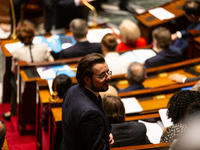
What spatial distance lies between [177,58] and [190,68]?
0.23 metres

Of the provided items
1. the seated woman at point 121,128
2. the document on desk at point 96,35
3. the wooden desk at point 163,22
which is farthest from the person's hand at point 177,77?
the wooden desk at point 163,22

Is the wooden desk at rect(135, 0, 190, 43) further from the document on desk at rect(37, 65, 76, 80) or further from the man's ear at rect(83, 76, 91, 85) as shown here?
the man's ear at rect(83, 76, 91, 85)

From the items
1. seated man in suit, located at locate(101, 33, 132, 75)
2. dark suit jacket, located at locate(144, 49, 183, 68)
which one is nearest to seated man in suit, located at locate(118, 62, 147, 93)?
seated man in suit, located at locate(101, 33, 132, 75)

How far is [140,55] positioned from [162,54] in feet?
1.11

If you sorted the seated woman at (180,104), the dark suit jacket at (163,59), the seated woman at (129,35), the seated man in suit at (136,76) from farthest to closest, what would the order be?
the seated woman at (129,35)
the dark suit jacket at (163,59)
the seated man in suit at (136,76)
the seated woman at (180,104)

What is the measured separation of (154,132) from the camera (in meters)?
2.83

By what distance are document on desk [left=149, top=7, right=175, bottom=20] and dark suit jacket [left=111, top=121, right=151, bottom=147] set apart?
3395 millimetres

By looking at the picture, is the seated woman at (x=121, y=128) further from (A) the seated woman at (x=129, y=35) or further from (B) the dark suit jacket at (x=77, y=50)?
(A) the seated woman at (x=129, y=35)

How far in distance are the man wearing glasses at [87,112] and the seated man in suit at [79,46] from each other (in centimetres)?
202

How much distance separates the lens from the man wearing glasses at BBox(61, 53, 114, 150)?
6.19ft

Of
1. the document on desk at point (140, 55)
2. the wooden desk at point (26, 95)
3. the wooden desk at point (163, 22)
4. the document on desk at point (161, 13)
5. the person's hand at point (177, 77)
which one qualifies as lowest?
the wooden desk at point (26, 95)

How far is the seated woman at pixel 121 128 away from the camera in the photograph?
2434mm

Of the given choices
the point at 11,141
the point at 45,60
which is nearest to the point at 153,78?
the point at 45,60

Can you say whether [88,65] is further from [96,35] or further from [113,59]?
[96,35]
